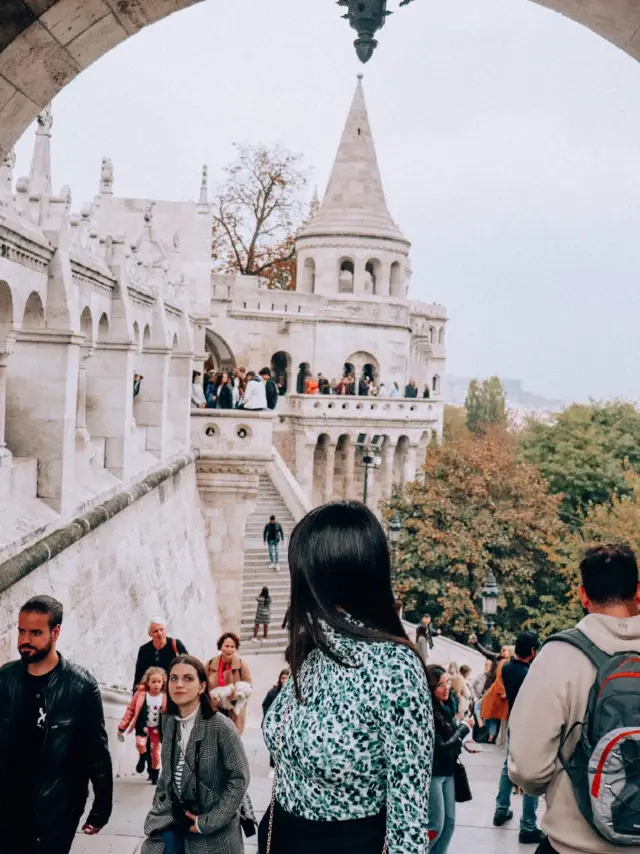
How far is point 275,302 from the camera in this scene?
36656mm

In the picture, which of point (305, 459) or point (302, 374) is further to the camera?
point (302, 374)

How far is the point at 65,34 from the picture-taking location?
3.33 m

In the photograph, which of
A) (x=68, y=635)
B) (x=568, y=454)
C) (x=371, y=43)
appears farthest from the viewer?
(x=568, y=454)

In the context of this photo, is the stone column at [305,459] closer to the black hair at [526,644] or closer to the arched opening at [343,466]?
the arched opening at [343,466]

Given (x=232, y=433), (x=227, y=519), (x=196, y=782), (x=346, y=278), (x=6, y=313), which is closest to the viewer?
(x=196, y=782)

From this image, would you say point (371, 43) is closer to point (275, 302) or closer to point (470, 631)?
point (470, 631)

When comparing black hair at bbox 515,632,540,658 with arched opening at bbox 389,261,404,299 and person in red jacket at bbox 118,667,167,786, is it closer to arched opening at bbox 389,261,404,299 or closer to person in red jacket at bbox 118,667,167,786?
person in red jacket at bbox 118,667,167,786

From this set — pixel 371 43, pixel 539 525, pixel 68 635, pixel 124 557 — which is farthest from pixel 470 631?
pixel 371 43

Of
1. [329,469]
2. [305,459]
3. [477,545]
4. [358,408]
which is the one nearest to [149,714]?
[477,545]

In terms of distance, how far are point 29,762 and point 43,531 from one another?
487cm

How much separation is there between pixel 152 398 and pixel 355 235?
1029 inches

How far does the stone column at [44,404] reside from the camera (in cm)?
858

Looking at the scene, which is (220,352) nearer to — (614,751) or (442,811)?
(442,811)

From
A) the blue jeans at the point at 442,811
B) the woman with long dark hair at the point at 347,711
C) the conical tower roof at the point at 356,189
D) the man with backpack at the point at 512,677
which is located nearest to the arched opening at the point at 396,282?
the conical tower roof at the point at 356,189
